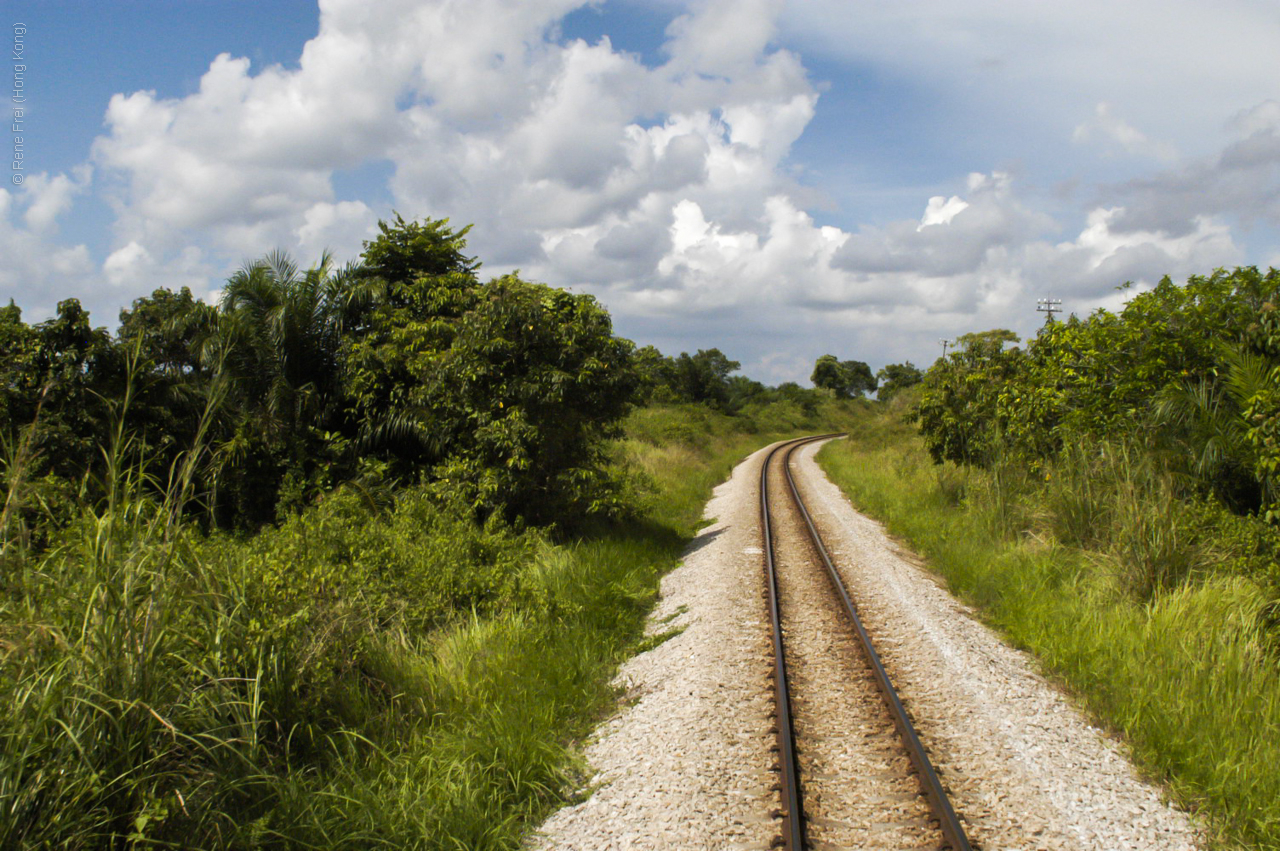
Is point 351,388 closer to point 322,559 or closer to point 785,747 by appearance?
point 322,559

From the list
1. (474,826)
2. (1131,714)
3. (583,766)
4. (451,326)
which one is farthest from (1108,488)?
(451,326)

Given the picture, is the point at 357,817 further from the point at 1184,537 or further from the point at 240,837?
the point at 1184,537

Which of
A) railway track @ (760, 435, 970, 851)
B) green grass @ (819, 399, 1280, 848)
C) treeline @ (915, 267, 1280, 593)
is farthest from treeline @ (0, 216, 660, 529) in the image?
treeline @ (915, 267, 1280, 593)

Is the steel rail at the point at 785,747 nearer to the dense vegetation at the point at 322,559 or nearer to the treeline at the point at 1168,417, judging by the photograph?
the dense vegetation at the point at 322,559

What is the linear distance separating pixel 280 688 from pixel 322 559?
6.78 ft

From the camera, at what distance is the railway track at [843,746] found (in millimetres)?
4207

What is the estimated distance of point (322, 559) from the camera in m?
6.73

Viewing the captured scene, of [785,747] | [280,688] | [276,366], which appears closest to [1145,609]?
[785,747]

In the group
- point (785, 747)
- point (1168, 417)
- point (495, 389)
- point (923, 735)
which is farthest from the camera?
point (495, 389)

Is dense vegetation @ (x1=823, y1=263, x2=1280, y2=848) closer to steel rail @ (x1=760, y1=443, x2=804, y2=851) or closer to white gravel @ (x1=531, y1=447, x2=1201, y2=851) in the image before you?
white gravel @ (x1=531, y1=447, x2=1201, y2=851)

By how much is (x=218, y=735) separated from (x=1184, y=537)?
879 centimetres

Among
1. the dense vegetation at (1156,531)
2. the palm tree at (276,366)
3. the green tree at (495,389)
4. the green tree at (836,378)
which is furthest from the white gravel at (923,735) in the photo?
the green tree at (836,378)

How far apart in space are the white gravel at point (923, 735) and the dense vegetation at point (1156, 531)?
1.31ft

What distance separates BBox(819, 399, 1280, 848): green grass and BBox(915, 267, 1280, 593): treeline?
53mm
